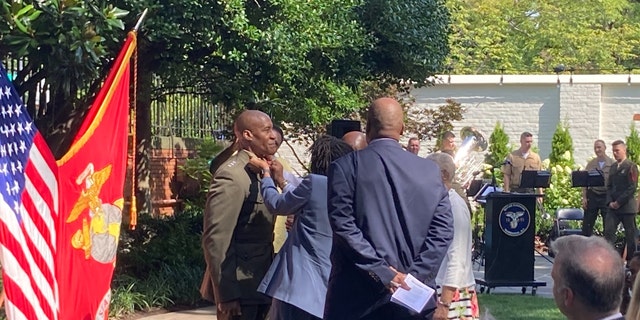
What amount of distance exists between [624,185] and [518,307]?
224 inches

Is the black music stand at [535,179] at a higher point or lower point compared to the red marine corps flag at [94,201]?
lower

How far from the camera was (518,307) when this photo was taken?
12008 millimetres

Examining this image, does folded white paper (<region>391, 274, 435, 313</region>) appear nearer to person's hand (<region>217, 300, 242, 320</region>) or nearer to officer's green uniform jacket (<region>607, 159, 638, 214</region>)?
person's hand (<region>217, 300, 242, 320</region>)

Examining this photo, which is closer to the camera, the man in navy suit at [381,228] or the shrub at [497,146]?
the man in navy suit at [381,228]

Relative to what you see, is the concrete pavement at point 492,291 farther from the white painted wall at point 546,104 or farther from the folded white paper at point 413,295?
the white painted wall at point 546,104

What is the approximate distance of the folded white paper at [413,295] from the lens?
5211mm

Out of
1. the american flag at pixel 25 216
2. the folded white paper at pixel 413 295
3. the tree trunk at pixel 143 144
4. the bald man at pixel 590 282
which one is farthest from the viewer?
the tree trunk at pixel 143 144

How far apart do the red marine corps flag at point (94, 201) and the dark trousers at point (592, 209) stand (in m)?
12.1

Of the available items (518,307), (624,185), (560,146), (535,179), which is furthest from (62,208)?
(560,146)

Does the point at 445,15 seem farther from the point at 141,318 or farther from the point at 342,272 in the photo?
the point at 342,272

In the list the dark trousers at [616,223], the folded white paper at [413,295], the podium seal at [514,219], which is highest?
the folded white paper at [413,295]

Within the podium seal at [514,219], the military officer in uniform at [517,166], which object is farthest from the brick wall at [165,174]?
the military officer in uniform at [517,166]

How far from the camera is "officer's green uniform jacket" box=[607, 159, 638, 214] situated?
16750 millimetres

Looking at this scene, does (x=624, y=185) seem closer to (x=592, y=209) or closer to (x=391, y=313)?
(x=592, y=209)
